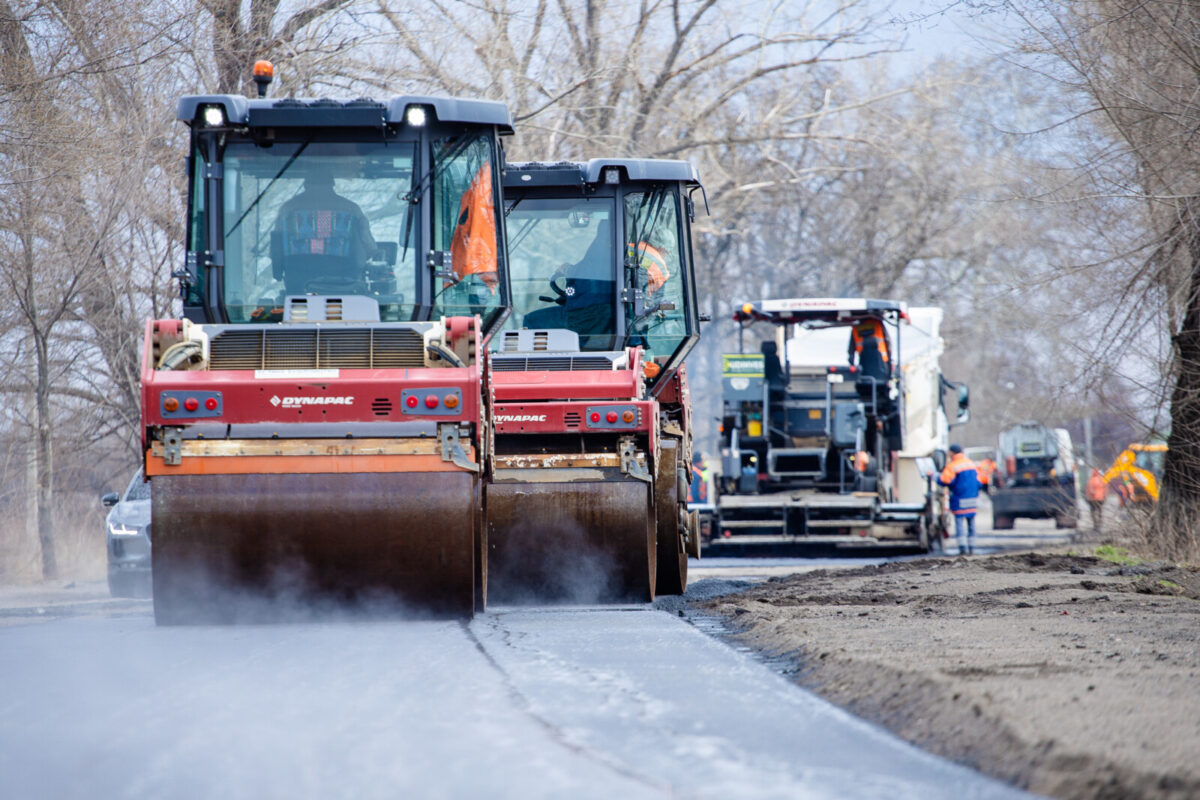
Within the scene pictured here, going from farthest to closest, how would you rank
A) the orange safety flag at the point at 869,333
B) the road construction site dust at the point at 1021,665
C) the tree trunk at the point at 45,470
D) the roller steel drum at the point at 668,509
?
the orange safety flag at the point at 869,333, the tree trunk at the point at 45,470, the roller steel drum at the point at 668,509, the road construction site dust at the point at 1021,665

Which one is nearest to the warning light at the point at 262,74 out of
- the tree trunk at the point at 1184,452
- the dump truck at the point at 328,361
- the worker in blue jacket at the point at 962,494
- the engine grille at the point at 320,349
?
the dump truck at the point at 328,361

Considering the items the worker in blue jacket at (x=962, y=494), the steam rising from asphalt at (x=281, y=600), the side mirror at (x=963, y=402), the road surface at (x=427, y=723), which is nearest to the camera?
the road surface at (x=427, y=723)

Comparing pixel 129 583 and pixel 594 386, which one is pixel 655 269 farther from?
pixel 129 583

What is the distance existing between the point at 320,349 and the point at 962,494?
14018 millimetres

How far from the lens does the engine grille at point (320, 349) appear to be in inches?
342

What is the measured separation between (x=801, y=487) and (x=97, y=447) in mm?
10307

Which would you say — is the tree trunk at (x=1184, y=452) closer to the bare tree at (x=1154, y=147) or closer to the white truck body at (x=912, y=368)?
the bare tree at (x=1154, y=147)

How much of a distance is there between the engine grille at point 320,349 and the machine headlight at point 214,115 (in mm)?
1523

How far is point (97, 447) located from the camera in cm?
2105

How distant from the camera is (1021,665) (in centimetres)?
664

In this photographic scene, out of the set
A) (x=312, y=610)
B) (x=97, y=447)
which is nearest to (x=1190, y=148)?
(x=312, y=610)

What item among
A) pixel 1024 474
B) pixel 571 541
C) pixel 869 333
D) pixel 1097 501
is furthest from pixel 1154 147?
pixel 1024 474

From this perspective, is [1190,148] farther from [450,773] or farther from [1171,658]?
[450,773]

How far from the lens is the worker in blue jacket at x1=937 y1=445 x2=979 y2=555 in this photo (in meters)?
20.6
